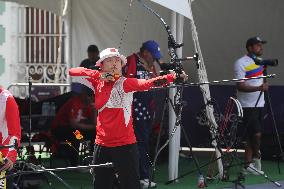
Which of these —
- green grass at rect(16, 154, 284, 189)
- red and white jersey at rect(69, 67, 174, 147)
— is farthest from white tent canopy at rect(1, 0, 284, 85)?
red and white jersey at rect(69, 67, 174, 147)

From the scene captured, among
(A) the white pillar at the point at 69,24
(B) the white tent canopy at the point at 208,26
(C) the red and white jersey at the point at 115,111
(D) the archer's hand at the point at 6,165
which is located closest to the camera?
(D) the archer's hand at the point at 6,165

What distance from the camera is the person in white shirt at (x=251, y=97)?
412 inches

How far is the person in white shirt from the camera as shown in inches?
412

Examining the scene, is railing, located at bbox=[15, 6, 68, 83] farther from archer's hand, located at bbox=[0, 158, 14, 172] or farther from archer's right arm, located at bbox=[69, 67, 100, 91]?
archer's hand, located at bbox=[0, 158, 14, 172]

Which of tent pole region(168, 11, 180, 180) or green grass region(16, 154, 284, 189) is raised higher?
tent pole region(168, 11, 180, 180)

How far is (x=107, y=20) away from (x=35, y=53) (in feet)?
22.9

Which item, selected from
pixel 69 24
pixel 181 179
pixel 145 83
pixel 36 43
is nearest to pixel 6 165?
pixel 145 83

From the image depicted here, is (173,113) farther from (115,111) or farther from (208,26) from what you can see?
(208,26)

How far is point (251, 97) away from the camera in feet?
34.9

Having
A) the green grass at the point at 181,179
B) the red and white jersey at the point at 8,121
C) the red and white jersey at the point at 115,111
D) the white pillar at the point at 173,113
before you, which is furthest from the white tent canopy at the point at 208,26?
the red and white jersey at the point at 8,121

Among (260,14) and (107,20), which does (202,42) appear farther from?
(107,20)

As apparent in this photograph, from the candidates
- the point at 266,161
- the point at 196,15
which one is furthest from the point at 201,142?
the point at 196,15

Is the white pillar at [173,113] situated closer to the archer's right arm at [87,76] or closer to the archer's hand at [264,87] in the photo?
the archer's hand at [264,87]

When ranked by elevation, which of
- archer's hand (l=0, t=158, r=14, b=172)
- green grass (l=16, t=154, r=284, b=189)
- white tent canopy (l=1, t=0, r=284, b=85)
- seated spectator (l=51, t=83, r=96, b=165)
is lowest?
green grass (l=16, t=154, r=284, b=189)
